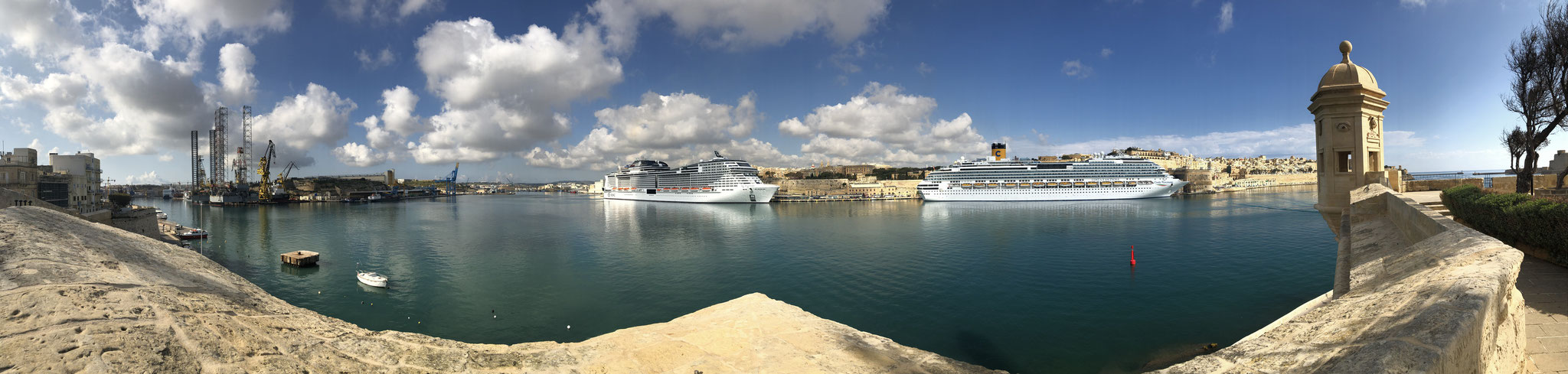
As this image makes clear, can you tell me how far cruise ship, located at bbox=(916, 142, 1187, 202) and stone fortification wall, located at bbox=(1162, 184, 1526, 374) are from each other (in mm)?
59592

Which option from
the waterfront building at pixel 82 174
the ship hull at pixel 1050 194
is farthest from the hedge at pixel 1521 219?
the ship hull at pixel 1050 194

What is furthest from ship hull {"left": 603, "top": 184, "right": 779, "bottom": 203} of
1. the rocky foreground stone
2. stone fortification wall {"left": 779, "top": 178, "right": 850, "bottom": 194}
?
the rocky foreground stone

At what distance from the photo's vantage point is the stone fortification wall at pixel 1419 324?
2.05 meters

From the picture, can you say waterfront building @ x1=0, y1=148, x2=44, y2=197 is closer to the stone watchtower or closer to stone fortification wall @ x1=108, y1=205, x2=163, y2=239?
stone fortification wall @ x1=108, y1=205, x2=163, y2=239

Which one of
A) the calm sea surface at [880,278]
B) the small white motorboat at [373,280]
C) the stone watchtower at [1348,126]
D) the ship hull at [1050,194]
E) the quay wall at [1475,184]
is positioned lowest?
the calm sea surface at [880,278]

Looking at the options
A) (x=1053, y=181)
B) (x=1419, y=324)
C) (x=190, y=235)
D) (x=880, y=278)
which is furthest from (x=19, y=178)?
(x=1053, y=181)

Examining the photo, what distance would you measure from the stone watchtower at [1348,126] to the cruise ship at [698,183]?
175 feet

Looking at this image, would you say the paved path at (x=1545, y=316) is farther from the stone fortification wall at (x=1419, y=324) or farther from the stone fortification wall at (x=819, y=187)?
the stone fortification wall at (x=819, y=187)

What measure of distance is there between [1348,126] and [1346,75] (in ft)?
2.60

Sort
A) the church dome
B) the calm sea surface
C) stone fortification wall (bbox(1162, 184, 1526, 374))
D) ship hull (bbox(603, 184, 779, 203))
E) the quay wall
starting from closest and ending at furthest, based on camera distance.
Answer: stone fortification wall (bbox(1162, 184, 1526, 374)) < the church dome < the quay wall < the calm sea surface < ship hull (bbox(603, 184, 779, 203))

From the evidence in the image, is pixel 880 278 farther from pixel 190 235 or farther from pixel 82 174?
pixel 82 174

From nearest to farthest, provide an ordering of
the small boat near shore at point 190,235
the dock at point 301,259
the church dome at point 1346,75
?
the church dome at point 1346,75 < the dock at point 301,259 < the small boat near shore at point 190,235

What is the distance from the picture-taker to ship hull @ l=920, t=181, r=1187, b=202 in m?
57.9

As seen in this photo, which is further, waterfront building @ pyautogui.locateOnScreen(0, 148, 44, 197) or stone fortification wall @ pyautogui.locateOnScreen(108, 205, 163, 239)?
stone fortification wall @ pyautogui.locateOnScreen(108, 205, 163, 239)
